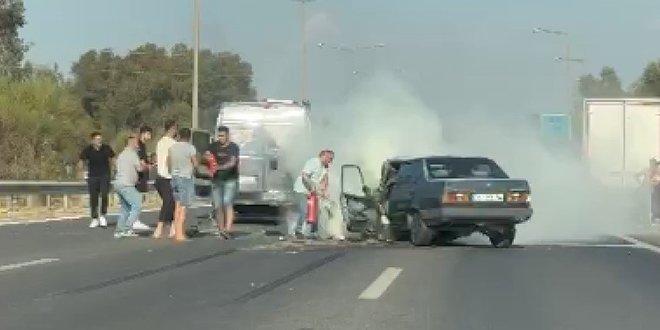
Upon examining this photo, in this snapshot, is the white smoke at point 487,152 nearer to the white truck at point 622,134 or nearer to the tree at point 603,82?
the white truck at point 622,134

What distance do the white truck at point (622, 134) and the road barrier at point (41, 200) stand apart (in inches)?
511

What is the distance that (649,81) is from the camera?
103750 mm

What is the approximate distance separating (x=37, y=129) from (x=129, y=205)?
22641 millimetres

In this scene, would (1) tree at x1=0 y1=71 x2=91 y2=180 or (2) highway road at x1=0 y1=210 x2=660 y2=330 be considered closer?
(2) highway road at x1=0 y1=210 x2=660 y2=330

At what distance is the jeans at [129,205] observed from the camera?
19141mm

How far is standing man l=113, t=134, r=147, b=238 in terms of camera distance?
63.0 feet

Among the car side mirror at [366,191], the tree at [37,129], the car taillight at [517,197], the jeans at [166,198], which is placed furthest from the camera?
the tree at [37,129]

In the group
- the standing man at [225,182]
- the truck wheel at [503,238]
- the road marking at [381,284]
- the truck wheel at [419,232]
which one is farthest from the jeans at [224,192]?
the road marking at [381,284]

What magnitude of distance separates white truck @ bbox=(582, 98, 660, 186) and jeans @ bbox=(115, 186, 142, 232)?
14695 mm

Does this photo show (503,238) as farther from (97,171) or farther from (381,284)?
(97,171)

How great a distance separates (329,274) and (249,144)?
492 inches

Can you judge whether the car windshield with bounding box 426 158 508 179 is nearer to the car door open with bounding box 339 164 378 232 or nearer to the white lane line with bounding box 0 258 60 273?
the car door open with bounding box 339 164 378 232

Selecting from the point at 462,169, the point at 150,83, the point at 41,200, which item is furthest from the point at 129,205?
the point at 150,83

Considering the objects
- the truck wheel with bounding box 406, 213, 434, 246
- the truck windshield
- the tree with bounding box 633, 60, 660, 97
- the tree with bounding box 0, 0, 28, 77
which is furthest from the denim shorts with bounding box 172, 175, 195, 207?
the tree with bounding box 633, 60, 660, 97
